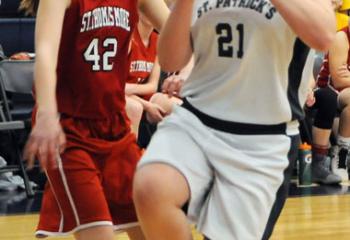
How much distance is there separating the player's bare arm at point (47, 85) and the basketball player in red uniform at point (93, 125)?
80mm

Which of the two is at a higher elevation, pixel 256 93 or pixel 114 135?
pixel 256 93

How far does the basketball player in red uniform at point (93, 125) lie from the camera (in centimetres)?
280

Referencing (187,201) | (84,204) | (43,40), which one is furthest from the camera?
(84,204)

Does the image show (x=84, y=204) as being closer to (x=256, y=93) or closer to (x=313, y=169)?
(x=256, y=93)

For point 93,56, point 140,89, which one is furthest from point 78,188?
point 140,89

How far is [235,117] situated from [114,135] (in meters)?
0.68

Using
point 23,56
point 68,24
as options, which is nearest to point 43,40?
point 68,24

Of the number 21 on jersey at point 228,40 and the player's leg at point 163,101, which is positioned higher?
the number 21 on jersey at point 228,40

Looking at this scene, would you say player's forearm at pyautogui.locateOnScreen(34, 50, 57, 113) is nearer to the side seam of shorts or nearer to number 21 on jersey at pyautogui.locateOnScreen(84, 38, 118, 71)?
number 21 on jersey at pyautogui.locateOnScreen(84, 38, 118, 71)

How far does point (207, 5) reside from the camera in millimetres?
2404

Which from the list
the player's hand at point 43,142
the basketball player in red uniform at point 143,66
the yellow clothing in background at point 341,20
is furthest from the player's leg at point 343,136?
the player's hand at point 43,142

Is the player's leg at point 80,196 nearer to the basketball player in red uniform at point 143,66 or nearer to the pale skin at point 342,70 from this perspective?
the basketball player in red uniform at point 143,66

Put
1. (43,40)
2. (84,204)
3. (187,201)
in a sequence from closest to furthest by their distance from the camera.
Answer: (187,201)
(43,40)
(84,204)

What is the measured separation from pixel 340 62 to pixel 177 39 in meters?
4.66
